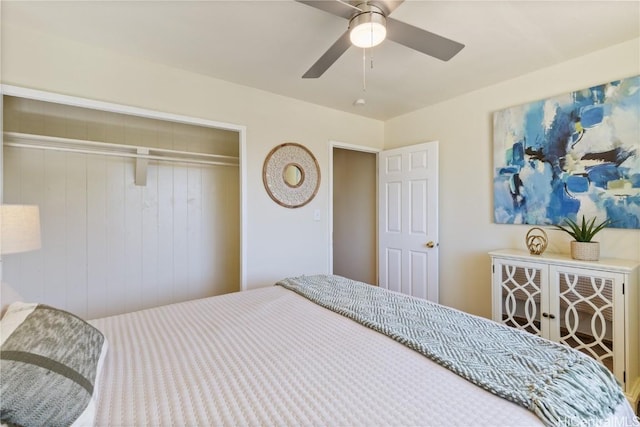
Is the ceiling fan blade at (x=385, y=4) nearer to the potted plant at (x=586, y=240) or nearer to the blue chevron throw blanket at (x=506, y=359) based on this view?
the blue chevron throw blanket at (x=506, y=359)

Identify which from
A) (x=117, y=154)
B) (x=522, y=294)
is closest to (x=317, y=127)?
(x=117, y=154)

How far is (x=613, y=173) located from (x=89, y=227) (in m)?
4.20

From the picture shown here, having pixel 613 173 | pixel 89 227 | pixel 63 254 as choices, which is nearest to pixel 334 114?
pixel 613 173

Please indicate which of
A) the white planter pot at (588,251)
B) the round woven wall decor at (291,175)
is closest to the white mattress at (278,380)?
the white planter pot at (588,251)

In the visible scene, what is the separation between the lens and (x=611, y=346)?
5.98 feet

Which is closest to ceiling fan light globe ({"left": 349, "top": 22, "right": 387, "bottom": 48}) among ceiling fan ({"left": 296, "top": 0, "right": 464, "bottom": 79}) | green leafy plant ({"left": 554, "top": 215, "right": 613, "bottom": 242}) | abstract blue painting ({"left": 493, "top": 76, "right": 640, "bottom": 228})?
ceiling fan ({"left": 296, "top": 0, "right": 464, "bottom": 79})

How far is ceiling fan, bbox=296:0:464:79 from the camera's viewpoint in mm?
1395

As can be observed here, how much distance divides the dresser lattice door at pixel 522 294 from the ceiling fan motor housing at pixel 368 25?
193 cm

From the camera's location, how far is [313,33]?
6.23 feet

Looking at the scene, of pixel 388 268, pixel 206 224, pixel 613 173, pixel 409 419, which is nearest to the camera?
pixel 409 419

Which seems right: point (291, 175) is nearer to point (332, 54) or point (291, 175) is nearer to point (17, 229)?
point (332, 54)

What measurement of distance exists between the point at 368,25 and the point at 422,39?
332 millimetres

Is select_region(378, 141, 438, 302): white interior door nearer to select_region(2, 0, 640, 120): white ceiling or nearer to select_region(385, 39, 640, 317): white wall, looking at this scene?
select_region(385, 39, 640, 317): white wall

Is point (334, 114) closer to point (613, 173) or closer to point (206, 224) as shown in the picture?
point (206, 224)
